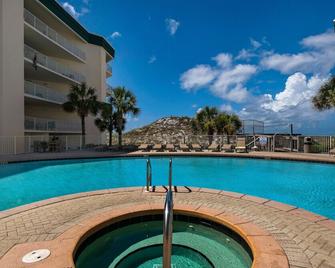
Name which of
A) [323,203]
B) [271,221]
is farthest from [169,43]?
[271,221]

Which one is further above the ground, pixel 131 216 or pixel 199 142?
pixel 199 142

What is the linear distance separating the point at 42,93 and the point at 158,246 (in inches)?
768

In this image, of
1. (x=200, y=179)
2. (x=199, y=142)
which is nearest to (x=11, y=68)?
(x=200, y=179)

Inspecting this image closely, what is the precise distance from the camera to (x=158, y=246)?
356cm

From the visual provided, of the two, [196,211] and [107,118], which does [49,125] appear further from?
[196,211]

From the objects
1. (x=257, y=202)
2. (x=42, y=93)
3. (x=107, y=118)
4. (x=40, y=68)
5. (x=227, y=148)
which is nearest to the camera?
(x=257, y=202)

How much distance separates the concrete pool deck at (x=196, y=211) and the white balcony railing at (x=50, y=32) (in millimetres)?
17995

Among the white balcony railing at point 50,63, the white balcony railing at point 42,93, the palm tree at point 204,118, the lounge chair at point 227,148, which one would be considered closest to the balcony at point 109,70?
the white balcony railing at point 50,63

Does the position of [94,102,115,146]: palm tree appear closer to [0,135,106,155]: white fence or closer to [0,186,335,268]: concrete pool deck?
[0,135,106,155]: white fence

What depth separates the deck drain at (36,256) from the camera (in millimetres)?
2637

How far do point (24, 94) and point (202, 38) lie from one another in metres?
16.0

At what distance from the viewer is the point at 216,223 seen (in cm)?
397

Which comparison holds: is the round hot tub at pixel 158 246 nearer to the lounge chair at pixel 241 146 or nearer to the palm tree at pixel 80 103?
the lounge chair at pixel 241 146

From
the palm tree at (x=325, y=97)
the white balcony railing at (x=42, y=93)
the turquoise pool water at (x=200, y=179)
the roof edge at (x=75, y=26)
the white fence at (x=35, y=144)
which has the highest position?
the roof edge at (x=75, y=26)
